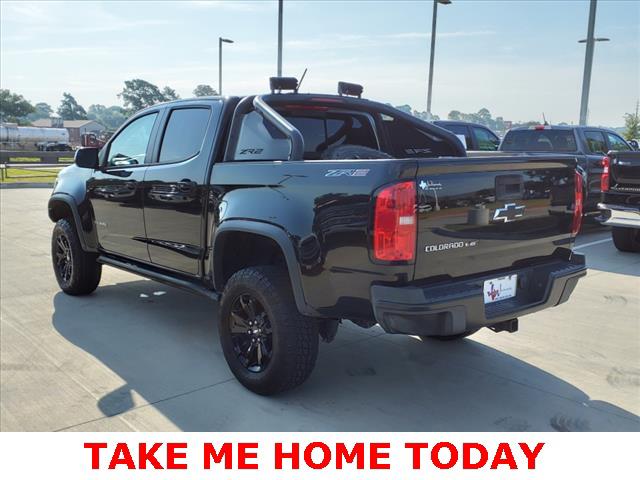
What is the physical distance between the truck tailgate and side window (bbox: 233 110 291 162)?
43.5 inches

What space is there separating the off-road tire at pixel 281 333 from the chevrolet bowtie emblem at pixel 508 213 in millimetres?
1210

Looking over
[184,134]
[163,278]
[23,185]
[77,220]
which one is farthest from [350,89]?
[23,185]

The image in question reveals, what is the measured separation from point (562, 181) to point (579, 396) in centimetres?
135

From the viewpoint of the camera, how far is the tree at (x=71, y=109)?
165 meters

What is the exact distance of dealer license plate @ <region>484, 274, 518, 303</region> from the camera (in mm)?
3150

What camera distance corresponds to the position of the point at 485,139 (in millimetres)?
14547

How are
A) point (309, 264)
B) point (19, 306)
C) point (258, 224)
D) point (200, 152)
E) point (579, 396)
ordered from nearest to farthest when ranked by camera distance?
point (309, 264) < point (258, 224) < point (579, 396) < point (200, 152) < point (19, 306)

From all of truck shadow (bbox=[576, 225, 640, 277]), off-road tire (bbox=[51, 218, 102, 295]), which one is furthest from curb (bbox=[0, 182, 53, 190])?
truck shadow (bbox=[576, 225, 640, 277])

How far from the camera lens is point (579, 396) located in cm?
359

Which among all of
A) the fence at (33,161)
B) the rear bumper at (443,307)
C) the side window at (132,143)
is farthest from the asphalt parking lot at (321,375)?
the fence at (33,161)

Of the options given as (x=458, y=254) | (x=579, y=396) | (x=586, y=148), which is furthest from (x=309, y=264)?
(x=586, y=148)

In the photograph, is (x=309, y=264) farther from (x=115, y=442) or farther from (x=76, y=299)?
(x=76, y=299)

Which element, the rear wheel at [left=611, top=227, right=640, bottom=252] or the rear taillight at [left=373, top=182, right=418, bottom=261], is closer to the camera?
the rear taillight at [left=373, top=182, right=418, bottom=261]

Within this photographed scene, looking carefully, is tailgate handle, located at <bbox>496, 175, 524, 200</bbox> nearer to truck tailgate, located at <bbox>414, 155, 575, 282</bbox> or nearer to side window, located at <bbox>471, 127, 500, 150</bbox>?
truck tailgate, located at <bbox>414, 155, 575, 282</bbox>
